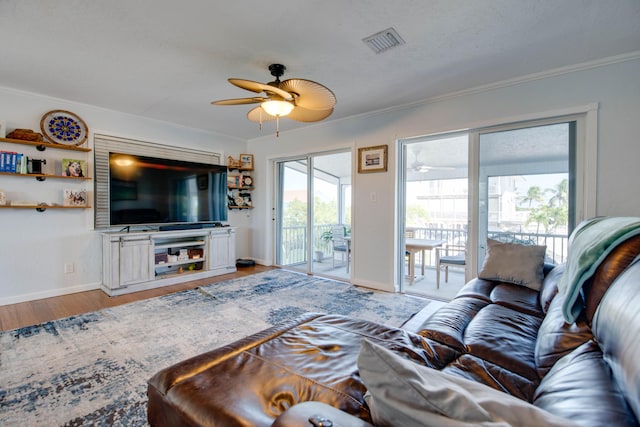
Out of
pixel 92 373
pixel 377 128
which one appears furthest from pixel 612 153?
pixel 92 373

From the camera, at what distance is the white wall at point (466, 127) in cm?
242

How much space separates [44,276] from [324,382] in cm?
410

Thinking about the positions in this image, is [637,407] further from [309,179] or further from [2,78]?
[2,78]

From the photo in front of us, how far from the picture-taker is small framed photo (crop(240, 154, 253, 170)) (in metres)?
5.36

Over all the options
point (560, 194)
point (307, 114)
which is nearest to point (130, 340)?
point (307, 114)

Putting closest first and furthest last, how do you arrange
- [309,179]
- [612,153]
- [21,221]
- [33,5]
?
[33,5] < [612,153] < [21,221] < [309,179]

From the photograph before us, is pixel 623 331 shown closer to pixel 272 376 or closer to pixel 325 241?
pixel 272 376

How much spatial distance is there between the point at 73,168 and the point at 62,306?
5.31 feet

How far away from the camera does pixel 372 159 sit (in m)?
3.90

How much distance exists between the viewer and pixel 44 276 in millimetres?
3426

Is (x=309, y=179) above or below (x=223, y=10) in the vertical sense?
below

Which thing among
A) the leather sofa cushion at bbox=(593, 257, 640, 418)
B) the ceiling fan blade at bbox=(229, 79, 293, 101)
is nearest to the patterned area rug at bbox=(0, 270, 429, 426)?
the leather sofa cushion at bbox=(593, 257, 640, 418)

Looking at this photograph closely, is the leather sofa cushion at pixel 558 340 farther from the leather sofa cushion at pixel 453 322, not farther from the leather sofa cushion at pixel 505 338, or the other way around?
the leather sofa cushion at pixel 453 322

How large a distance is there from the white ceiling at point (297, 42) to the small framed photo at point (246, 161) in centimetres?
214
